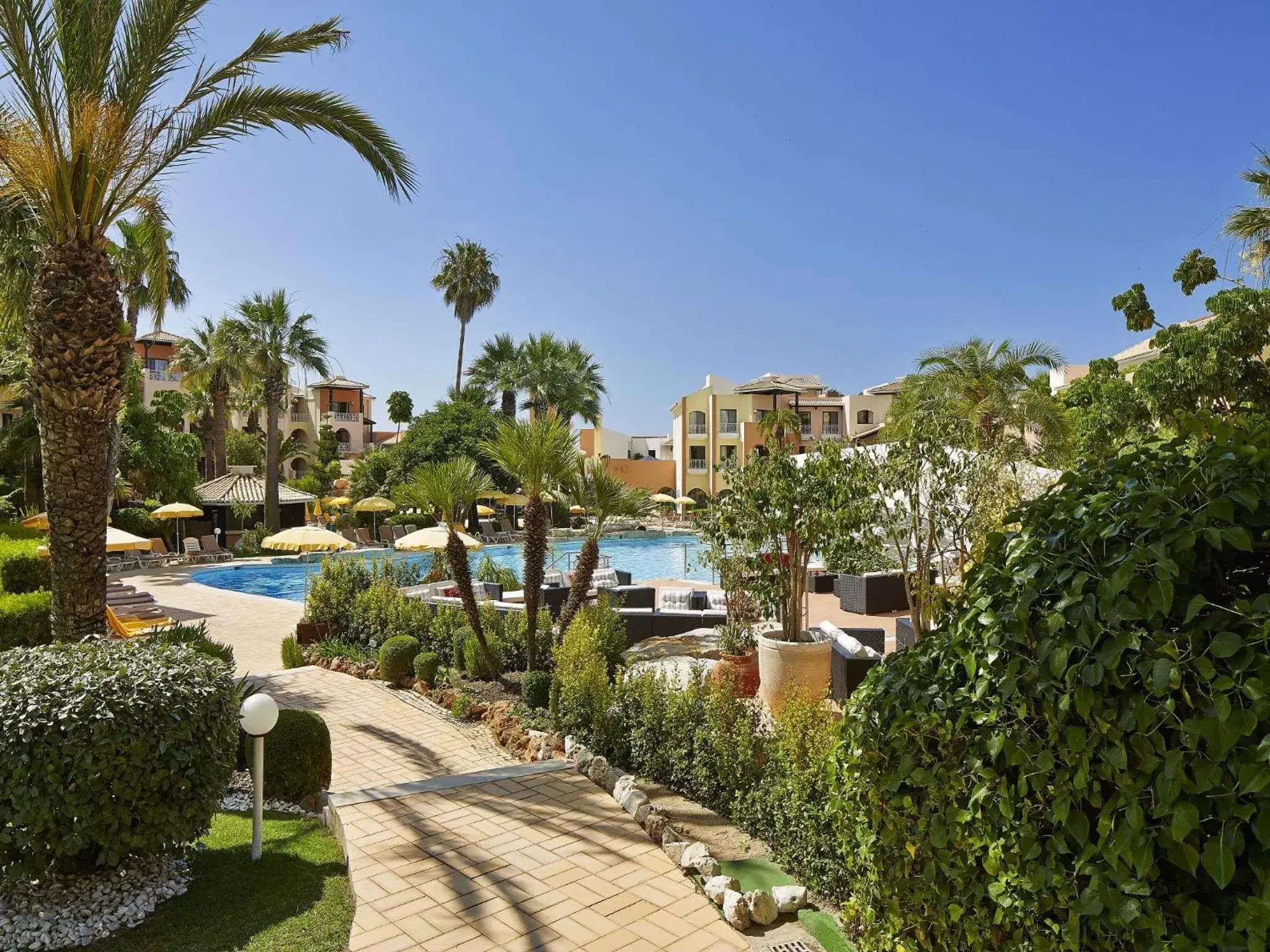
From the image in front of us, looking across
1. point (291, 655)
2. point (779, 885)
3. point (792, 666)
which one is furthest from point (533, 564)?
point (779, 885)

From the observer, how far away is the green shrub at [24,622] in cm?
984

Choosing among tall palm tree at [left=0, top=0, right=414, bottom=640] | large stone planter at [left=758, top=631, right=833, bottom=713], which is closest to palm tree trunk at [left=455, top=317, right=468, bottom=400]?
tall palm tree at [left=0, top=0, right=414, bottom=640]

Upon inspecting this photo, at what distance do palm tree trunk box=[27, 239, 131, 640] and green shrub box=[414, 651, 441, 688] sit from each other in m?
4.31

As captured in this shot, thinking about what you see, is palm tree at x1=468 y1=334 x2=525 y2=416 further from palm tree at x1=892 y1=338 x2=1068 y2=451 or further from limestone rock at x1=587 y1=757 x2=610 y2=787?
limestone rock at x1=587 y1=757 x2=610 y2=787

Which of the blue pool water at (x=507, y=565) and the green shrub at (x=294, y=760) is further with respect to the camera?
the blue pool water at (x=507, y=565)

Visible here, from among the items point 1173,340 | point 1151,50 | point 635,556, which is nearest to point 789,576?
point 1151,50

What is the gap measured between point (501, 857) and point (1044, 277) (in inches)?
930

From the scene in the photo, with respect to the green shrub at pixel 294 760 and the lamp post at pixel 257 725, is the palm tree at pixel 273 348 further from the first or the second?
the lamp post at pixel 257 725

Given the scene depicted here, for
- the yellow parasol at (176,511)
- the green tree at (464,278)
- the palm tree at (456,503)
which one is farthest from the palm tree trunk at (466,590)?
the green tree at (464,278)

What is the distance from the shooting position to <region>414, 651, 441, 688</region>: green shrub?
11320 millimetres

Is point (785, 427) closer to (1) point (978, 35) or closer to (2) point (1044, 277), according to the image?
(2) point (1044, 277)

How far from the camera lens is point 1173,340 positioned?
1928 centimetres

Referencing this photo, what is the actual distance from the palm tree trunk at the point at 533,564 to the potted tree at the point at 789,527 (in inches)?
99.4

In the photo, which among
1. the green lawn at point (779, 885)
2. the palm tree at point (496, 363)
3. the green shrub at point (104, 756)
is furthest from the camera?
the palm tree at point (496, 363)
